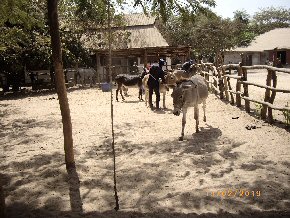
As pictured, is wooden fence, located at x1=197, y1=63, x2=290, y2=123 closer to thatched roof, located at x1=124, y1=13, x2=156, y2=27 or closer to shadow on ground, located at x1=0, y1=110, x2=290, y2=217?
shadow on ground, located at x1=0, y1=110, x2=290, y2=217

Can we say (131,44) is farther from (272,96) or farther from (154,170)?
(154,170)

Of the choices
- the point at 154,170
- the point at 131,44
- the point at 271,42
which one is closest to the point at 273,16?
the point at 271,42

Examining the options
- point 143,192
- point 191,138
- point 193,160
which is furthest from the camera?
point 191,138

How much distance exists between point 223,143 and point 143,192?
2.91 metres

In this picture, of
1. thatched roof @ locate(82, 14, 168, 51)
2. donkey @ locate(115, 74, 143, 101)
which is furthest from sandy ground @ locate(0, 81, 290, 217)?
thatched roof @ locate(82, 14, 168, 51)

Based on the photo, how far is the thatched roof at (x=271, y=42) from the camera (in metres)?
41.0

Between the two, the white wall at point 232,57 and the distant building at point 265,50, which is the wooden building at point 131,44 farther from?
the white wall at point 232,57

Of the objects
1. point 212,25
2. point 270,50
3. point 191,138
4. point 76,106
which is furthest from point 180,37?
point 191,138

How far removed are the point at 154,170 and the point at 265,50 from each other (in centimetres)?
4172

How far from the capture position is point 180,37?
4872 centimetres

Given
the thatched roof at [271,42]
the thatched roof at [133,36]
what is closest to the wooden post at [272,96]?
the thatched roof at [133,36]

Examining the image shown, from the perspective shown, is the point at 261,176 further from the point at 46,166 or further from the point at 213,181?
the point at 46,166

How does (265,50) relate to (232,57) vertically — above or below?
above
